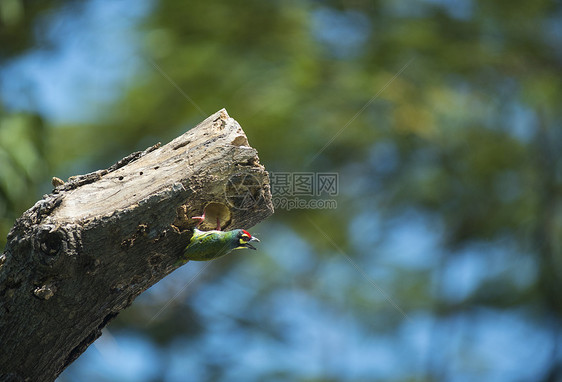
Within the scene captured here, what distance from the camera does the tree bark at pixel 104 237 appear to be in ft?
7.85

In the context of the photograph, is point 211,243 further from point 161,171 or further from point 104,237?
point 104,237

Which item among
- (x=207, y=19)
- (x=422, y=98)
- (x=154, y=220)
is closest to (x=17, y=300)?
(x=154, y=220)

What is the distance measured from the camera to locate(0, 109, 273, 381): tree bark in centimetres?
239

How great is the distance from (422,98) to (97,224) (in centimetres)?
693

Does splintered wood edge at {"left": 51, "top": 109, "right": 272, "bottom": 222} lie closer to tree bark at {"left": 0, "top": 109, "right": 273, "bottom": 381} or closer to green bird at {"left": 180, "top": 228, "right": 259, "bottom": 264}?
tree bark at {"left": 0, "top": 109, "right": 273, "bottom": 381}

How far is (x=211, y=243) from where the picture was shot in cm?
286

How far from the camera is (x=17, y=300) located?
2.40m

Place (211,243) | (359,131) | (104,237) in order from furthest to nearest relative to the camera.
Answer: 1. (359,131)
2. (211,243)
3. (104,237)

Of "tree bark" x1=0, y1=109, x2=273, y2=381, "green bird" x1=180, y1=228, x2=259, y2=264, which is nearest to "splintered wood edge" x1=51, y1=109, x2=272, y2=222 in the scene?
"tree bark" x1=0, y1=109, x2=273, y2=381

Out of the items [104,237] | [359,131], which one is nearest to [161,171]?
[104,237]

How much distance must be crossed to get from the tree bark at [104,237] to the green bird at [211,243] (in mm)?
53

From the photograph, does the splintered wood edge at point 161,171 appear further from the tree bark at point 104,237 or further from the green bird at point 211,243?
the green bird at point 211,243

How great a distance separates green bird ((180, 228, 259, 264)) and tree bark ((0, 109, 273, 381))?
0.05 m

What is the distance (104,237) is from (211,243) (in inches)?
24.5
